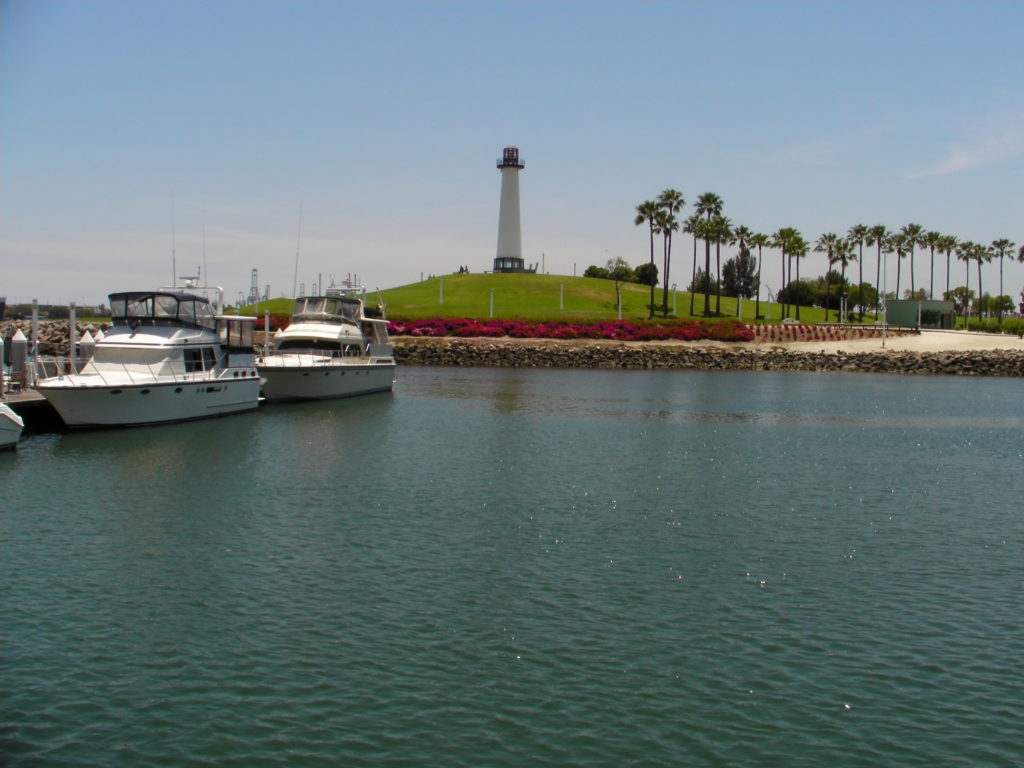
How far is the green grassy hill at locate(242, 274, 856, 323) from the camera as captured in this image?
13188 centimetres

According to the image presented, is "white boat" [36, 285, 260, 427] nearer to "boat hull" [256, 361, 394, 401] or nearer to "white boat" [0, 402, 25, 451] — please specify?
"boat hull" [256, 361, 394, 401]

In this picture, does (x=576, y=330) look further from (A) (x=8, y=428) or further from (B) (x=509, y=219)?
(A) (x=8, y=428)

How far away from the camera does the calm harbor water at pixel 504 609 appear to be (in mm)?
12586

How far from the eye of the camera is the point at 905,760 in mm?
12148

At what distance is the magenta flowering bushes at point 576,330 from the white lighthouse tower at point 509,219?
4635cm

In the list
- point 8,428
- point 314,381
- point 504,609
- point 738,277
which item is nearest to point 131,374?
point 8,428

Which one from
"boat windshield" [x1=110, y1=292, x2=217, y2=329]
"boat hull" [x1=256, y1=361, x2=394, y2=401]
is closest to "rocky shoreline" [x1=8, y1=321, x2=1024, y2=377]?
"boat hull" [x1=256, y1=361, x2=394, y2=401]

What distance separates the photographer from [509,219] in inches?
Result: 6112

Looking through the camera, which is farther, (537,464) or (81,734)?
(537,464)

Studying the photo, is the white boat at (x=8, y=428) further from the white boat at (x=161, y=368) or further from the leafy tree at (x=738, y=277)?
the leafy tree at (x=738, y=277)

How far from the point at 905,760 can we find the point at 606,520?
12844 mm

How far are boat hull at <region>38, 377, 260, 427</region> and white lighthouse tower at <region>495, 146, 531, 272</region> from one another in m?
112

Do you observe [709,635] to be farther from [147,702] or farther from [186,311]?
[186,311]

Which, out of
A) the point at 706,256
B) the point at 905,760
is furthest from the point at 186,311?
the point at 706,256
